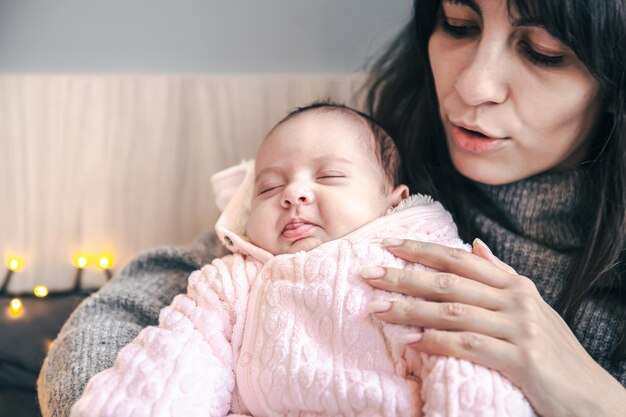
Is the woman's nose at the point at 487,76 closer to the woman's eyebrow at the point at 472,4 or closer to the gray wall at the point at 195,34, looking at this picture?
the woman's eyebrow at the point at 472,4

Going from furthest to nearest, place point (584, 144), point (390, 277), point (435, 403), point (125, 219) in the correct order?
point (125, 219) → point (584, 144) → point (390, 277) → point (435, 403)

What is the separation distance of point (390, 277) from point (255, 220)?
11.8 inches

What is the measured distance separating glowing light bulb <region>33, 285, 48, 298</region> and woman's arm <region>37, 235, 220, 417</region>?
37cm

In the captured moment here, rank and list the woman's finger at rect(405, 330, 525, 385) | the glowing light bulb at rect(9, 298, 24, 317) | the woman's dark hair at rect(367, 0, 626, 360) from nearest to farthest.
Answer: the woman's finger at rect(405, 330, 525, 385), the woman's dark hair at rect(367, 0, 626, 360), the glowing light bulb at rect(9, 298, 24, 317)

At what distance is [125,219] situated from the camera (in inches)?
66.8

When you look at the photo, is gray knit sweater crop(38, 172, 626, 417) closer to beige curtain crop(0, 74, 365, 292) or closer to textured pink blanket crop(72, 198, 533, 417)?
textured pink blanket crop(72, 198, 533, 417)

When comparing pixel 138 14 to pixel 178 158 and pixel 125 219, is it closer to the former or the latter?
pixel 178 158

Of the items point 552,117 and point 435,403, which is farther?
point 552,117

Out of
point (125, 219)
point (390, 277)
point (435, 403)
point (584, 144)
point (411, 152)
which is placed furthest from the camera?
point (125, 219)

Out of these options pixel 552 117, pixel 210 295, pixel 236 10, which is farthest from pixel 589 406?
pixel 236 10

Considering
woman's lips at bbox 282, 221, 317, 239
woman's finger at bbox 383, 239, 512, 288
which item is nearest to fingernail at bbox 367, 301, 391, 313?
woman's finger at bbox 383, 239, 512, 288

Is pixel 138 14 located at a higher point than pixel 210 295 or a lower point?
higher

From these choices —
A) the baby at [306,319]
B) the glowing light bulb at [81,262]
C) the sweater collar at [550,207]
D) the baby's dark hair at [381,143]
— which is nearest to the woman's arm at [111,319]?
the baby at [306,319]

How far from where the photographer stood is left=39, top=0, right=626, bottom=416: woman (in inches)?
37.8
